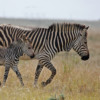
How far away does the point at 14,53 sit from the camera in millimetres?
9867

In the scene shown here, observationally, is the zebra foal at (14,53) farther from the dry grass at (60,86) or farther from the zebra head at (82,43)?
the zebra head at (82,43)

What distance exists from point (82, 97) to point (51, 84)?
1.85 m

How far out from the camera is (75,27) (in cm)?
1045

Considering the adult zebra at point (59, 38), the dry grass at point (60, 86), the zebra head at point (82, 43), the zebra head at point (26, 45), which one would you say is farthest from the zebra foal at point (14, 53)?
the zebra head at point (82, 43)

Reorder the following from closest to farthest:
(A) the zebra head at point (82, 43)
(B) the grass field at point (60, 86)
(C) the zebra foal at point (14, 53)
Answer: (B) the grass field at point (60, 86), (C) the zebra foal at point (14, 53), (A) the zebra head at point (82, 43)

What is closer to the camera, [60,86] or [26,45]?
[60,86]

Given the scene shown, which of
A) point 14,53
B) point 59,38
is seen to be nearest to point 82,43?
point 59,38

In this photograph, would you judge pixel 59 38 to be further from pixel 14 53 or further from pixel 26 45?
pixel 14 53

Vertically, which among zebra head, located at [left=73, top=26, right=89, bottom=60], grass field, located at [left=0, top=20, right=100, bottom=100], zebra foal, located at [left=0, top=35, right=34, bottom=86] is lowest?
grass field, located at [left=0, top=20, right=100, bottom=100]

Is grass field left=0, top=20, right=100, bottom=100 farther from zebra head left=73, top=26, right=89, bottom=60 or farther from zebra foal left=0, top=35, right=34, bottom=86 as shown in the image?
zebra head left=73, top=26, right=89, bottom=60

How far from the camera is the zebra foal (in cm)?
961

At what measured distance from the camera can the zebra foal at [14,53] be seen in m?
9.61

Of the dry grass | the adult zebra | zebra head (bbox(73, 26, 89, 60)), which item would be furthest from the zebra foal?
zebra head (bbox(73, 26, 89, 60))

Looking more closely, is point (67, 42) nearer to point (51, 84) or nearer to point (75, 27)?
point (75, 27)
